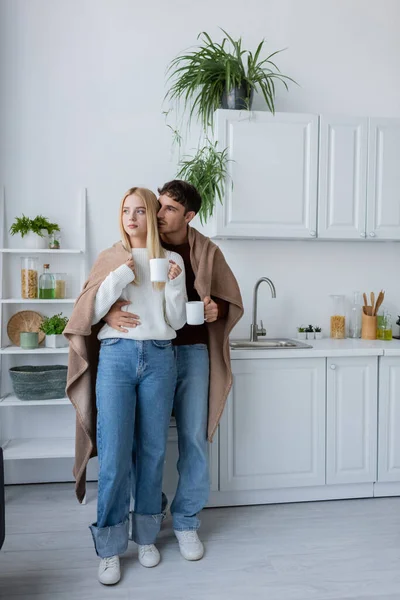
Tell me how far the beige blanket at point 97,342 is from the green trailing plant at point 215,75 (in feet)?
3.29

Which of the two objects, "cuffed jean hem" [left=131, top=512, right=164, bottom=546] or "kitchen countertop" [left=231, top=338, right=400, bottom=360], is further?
"kitchen countertop" [left=231, top=338, right=400, bottom=360]

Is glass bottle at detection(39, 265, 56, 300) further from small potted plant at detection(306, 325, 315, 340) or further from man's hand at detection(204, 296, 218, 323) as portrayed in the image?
small potted plant at detection(306, 325, 315, 340)

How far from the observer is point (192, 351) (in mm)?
2436

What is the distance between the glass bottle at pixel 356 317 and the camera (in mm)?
3398

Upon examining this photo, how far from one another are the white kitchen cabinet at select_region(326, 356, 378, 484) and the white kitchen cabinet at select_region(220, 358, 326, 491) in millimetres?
49

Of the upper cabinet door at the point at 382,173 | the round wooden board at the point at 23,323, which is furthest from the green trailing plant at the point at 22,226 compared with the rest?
the upper cabinet door at the point at 382,173

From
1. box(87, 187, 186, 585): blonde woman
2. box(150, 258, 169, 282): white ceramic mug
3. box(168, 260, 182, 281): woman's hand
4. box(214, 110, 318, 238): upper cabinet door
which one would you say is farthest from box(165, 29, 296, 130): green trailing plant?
box(150, 258, 169, 282): white ceramic mug

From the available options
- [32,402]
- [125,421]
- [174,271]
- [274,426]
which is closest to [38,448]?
[32,402]

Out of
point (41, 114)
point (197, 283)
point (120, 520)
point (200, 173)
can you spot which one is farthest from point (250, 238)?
point (120, 520)

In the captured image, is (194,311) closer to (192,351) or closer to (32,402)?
(192,351)

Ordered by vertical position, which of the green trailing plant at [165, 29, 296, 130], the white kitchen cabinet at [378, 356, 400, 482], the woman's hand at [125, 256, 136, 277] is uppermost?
the green trailing plant at [165, 29, 296, 130]

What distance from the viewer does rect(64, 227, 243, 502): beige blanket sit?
2.23m

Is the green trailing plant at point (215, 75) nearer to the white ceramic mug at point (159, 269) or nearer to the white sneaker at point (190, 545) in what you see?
the white ceramic mug at point (159, 269)

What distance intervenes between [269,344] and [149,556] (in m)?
1.31
